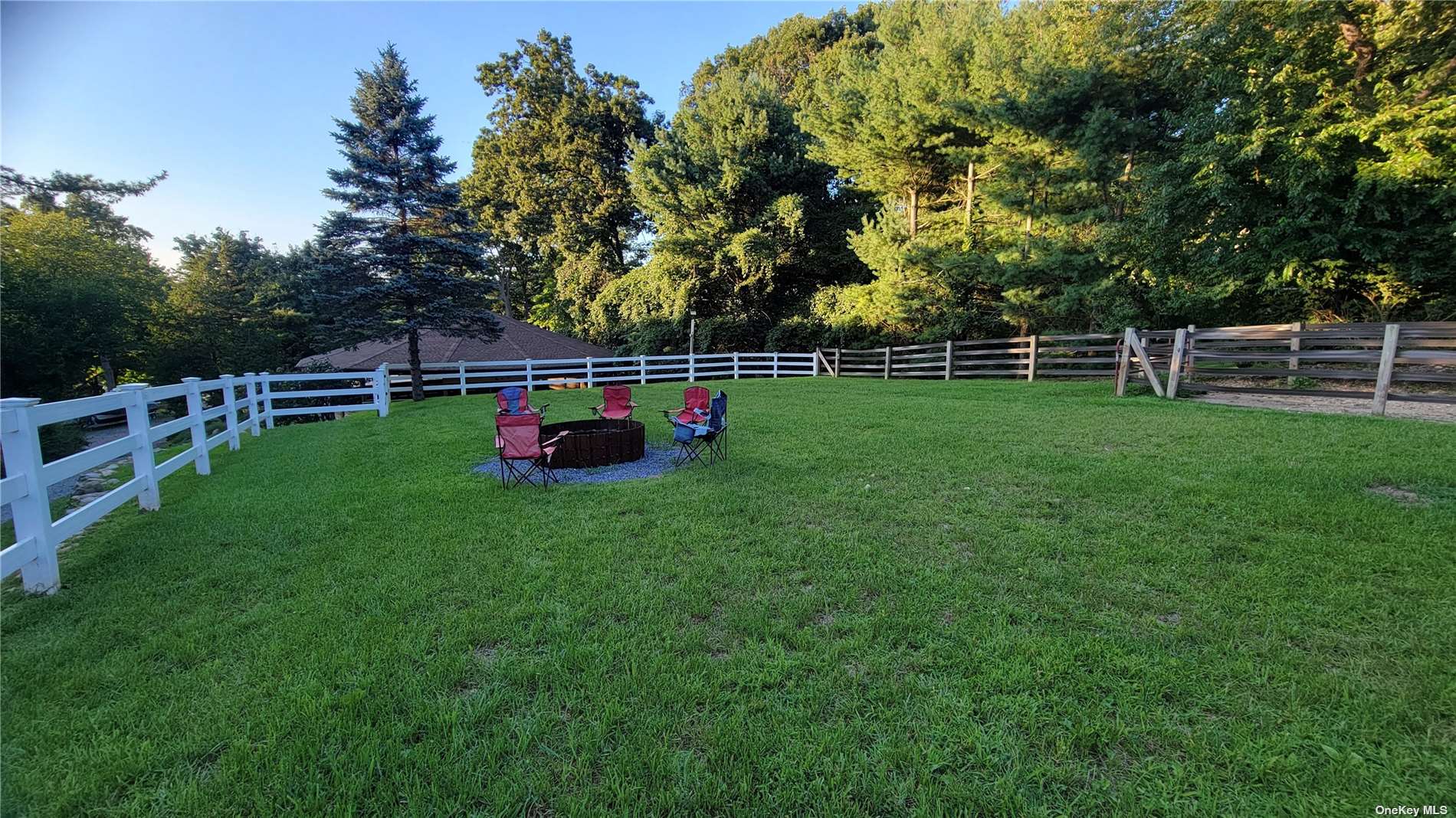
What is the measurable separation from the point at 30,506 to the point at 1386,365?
13.1m

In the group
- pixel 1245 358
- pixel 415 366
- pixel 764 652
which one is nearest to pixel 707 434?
pixel 764 652

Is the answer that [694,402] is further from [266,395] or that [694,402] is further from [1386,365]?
[1386,365]

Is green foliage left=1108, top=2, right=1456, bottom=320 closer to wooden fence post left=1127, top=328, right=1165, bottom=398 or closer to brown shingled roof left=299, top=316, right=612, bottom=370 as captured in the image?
wooden fence post left=1127, top=328, right=1165, bottom=398

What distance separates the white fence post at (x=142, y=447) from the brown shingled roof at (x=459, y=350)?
12875 millimetres

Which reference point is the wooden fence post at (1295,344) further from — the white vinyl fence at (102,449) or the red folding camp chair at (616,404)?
the white vinyl fence at (102,449)

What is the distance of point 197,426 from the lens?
6.25 m

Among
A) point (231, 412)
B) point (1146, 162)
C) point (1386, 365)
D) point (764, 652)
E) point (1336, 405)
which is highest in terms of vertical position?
point (1146, 162)

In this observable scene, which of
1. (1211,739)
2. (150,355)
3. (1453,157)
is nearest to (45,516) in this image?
(1211,739)

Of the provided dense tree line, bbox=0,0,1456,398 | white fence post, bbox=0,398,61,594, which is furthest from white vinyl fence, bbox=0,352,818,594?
dense tree line, bbox=0,0,1456,398

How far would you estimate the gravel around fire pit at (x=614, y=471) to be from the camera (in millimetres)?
5695

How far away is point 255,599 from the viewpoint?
3.05 m

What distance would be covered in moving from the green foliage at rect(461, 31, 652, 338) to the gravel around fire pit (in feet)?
65.1

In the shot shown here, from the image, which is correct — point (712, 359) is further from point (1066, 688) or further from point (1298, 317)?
point (1066, 688)

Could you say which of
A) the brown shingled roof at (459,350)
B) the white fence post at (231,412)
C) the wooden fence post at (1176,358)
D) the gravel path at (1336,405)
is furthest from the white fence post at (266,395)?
the gravel path at (1336,405)
